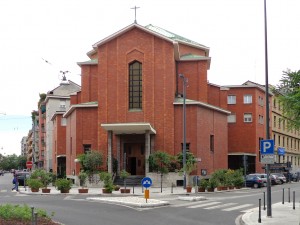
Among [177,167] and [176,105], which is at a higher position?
[176,105]

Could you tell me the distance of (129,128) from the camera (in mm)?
50531

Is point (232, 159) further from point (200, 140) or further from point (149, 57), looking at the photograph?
point (149, 57)

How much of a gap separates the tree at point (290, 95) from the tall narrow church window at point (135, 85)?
38.4m

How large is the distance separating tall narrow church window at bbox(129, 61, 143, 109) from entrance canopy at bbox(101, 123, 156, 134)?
3.54 m

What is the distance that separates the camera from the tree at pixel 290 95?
15398 millimetres

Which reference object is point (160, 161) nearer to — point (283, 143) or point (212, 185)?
point (212, 185)

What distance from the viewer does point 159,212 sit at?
22.3 m

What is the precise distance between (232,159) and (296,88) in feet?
193

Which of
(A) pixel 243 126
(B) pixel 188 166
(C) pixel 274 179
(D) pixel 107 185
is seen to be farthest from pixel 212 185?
(A) pixel 243 126

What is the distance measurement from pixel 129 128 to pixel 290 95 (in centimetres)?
3540

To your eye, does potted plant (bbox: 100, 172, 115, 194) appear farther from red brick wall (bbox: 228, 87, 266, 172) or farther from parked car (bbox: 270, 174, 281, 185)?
red brick wall (bbox: 228, 87, 266, 172)

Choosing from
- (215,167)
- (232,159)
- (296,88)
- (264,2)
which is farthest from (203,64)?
(296,88)

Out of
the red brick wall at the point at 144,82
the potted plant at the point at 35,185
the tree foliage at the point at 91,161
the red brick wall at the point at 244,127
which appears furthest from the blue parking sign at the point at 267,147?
the red brick wall at the point at 244,127

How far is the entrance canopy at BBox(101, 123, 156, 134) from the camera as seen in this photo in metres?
49.2
